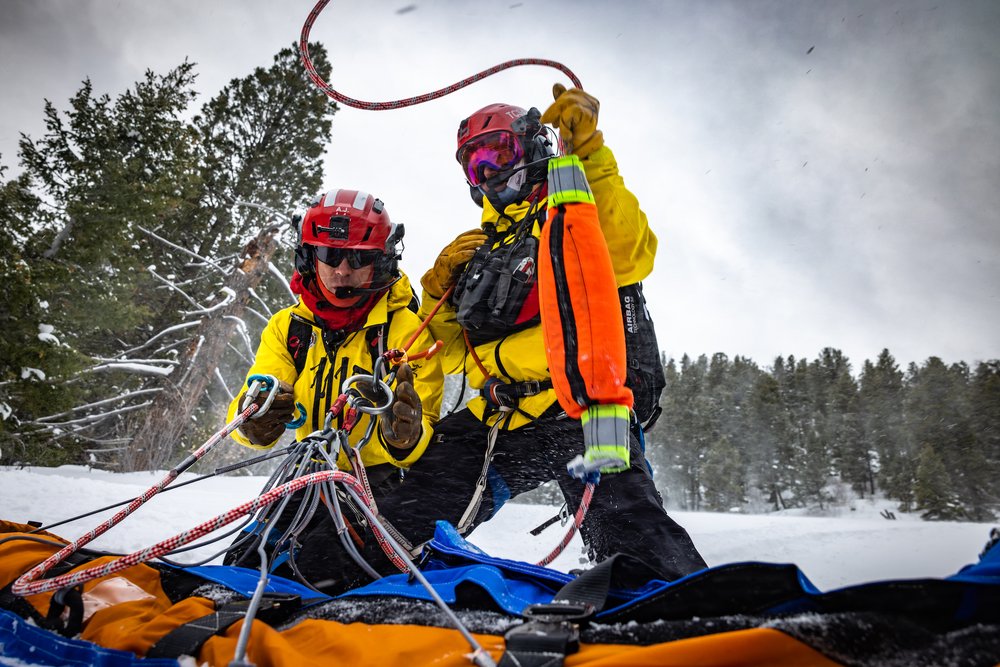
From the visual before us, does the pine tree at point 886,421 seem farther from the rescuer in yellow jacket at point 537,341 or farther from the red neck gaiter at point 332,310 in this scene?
the red neck gaiter at point 332,310

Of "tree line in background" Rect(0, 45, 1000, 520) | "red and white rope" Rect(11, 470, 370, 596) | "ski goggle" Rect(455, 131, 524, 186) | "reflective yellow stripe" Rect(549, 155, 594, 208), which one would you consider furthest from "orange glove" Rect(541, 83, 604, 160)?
"tree line in background" Rect(0, 45, 1000, 520)

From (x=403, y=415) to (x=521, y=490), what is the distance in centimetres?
90

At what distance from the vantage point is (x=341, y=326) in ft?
11.4

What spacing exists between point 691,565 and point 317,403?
2.33 metres

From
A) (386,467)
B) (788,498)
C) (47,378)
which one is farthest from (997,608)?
(788,498)

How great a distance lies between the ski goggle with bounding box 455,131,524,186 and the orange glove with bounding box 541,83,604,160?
83cm

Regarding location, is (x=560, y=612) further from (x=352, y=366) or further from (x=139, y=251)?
(x=139, y=251)

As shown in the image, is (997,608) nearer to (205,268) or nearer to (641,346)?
(641,346)

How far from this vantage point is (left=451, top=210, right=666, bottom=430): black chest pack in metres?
2.80

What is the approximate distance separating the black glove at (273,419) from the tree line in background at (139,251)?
6.93 meters

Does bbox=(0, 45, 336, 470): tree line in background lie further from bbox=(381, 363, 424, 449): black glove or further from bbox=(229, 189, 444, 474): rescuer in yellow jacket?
bbox=(381, 363, 424, 449): black glove

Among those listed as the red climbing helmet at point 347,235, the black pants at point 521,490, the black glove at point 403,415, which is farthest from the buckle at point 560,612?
the red climbing helmet at point 347,235

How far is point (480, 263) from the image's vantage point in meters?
3.15

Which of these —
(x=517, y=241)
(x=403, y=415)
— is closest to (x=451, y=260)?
(x=517, y=241)
